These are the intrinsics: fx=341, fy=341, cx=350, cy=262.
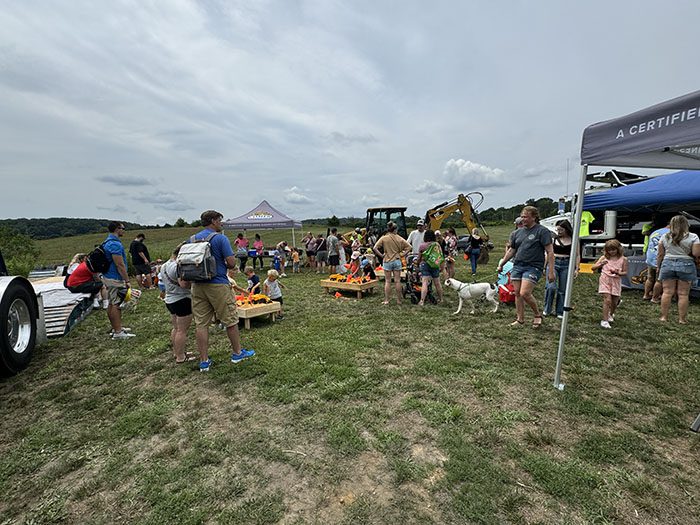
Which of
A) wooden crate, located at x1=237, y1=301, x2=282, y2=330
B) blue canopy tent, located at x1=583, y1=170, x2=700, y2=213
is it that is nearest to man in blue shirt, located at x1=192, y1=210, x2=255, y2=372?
wooden crate, located at x1=237, y1=301, x2=282, y2=330

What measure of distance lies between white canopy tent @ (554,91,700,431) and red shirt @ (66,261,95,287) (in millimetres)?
6561

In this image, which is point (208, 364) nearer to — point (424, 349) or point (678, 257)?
point (424, 349)

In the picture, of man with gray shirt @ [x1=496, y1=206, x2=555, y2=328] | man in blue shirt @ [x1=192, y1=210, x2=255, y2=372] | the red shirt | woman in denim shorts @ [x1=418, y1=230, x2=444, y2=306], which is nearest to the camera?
man in blue shirt @ [x1=192, y1=210, x2=255, y2=372]

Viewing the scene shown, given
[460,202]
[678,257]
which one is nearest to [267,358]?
[678,257]

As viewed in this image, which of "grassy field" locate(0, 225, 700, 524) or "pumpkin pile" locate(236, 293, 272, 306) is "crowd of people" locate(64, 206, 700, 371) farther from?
"grassy field" locate(0, 225, 700, 524)

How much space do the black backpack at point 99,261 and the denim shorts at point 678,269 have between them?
27.6 ft

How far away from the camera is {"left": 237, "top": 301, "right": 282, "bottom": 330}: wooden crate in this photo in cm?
571

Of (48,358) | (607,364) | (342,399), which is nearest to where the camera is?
(342,399)

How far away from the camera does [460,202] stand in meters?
15.3

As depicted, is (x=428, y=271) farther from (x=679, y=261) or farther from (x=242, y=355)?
(x=242, y=355)

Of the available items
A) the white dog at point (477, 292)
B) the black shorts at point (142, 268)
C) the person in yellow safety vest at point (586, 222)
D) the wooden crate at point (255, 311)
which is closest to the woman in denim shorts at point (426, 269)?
the white dog at point (477, 292)

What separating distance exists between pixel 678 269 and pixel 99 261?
28.2ft

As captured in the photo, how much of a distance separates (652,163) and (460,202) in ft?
39.5

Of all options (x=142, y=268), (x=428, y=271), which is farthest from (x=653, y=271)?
(x=142, y=268)
